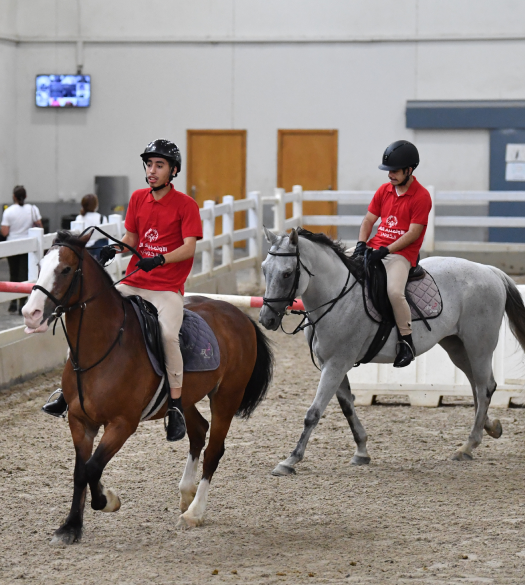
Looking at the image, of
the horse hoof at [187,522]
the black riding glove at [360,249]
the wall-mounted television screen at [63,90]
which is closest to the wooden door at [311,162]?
the wall-mounted television screen at [63,90]

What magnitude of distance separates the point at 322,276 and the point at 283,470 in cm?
133

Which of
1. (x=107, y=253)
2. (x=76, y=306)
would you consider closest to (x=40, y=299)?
(x=76, y=306)

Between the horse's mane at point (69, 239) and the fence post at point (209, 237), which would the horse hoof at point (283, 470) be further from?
the fence post at point (209, 237)

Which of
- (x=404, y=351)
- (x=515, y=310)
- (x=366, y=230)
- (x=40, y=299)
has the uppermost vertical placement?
(x=366, y=230)

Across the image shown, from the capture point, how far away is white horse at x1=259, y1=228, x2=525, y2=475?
5.92 meters

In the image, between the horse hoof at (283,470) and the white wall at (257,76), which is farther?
the white wall at (257,76)

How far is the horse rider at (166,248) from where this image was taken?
15.8 feet

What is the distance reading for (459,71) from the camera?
18125 mm

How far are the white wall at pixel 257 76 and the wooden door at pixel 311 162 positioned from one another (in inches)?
7.5

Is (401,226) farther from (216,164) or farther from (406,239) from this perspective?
(216,164)

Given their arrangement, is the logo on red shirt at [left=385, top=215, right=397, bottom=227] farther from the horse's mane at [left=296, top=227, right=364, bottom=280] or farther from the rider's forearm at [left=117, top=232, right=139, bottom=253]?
the rider's forearm at [left=117, top=232, right=139, bottom=253]

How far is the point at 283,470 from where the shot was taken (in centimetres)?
609

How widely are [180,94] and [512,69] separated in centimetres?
673

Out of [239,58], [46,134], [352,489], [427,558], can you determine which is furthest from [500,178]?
[427,558]
